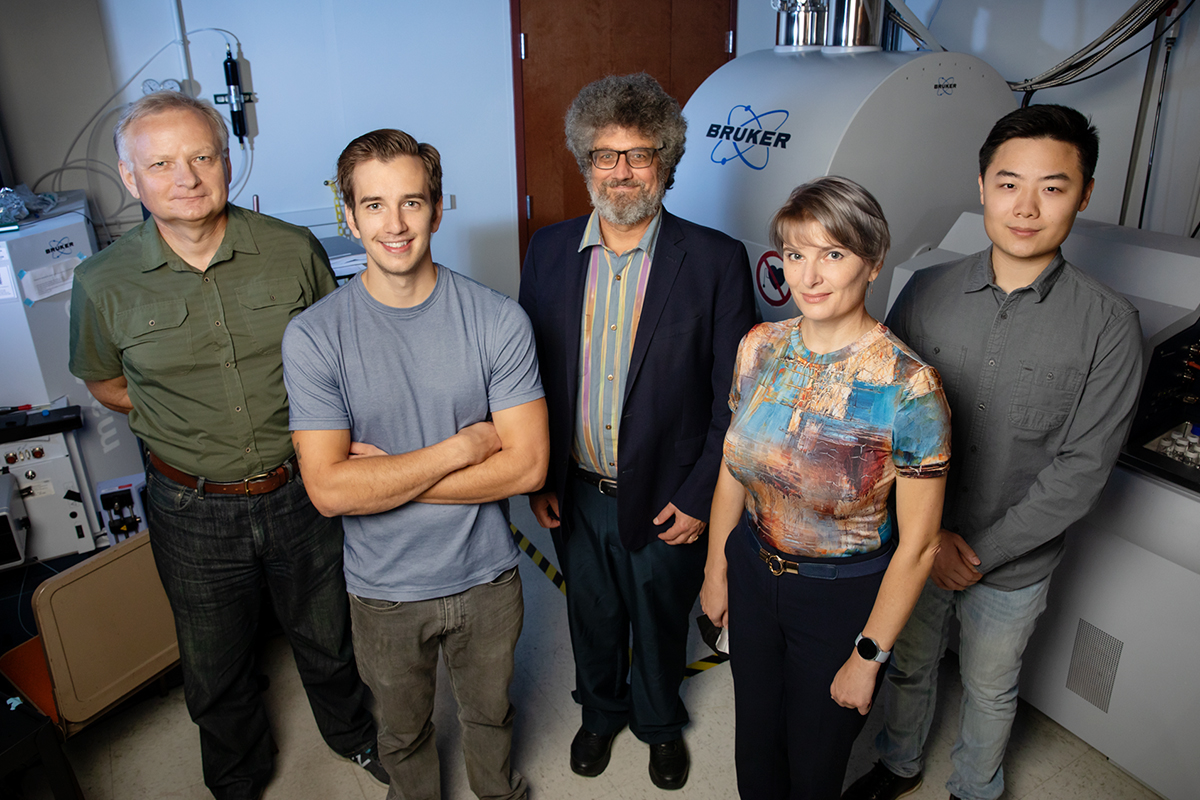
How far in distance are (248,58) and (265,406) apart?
8.34 ft

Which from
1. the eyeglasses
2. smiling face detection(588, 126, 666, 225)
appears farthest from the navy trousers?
the eyeglasses

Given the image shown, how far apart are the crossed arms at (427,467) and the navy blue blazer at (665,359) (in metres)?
0.31

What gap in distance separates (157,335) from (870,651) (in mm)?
1673

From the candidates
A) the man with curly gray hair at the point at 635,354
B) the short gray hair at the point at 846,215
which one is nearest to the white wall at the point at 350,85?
the man with curly gray hair at the point at 635,354

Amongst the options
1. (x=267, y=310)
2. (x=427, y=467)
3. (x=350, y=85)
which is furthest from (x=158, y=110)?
(x=350, y=85)

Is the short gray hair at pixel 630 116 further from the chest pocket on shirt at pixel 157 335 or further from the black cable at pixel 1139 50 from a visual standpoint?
the black cable at pixel 1139 50

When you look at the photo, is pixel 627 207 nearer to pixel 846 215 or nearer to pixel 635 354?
pixel 635 354

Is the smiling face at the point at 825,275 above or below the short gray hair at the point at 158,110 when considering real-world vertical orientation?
below

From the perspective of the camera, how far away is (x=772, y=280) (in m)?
2.74

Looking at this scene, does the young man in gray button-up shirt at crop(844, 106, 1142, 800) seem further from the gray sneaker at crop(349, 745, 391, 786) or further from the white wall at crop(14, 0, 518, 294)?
the white wall at crop(14, 0, 518, 294)

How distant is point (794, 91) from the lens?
270 centimetres

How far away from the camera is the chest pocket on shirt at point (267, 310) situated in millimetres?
1956

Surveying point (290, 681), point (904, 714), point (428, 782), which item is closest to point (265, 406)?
point (428, 782)

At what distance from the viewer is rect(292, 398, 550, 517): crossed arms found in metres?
1.64
